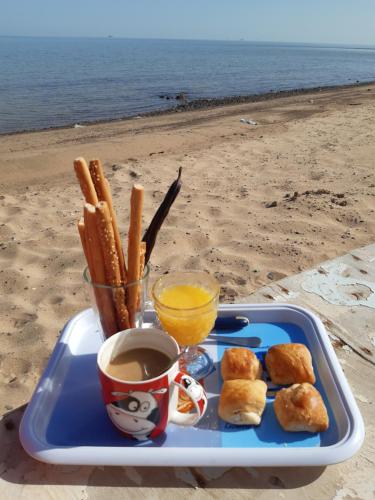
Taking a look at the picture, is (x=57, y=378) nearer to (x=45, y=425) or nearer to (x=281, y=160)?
(x=45, y=425)

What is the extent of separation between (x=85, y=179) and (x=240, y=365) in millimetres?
768

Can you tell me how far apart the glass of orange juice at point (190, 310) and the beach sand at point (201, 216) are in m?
0.90

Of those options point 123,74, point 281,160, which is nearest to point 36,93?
point 123,74

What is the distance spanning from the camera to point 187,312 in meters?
1.33

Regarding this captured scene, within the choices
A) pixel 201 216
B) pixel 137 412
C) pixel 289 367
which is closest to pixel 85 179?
pixel 137 412

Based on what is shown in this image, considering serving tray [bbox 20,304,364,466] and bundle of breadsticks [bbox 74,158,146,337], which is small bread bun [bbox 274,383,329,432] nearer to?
serving tray [bbox 20,304,364,466]

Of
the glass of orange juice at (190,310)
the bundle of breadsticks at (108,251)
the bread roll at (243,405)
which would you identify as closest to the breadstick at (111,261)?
the bundle of breadsticks at (108,251)

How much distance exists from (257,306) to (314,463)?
708mm

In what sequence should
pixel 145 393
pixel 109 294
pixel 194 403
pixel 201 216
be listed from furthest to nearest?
pixel 201 216
pixel 109 294
pixel 194 403
pixel 145 393

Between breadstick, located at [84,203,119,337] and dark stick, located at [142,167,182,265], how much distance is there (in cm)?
20

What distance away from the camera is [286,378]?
1.33 meters

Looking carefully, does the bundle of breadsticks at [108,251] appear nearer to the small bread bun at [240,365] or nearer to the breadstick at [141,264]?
the breadstick at [141,264]

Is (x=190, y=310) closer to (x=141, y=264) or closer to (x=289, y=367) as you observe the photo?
(x=141, y=264)

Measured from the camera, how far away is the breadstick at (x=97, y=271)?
114cm
